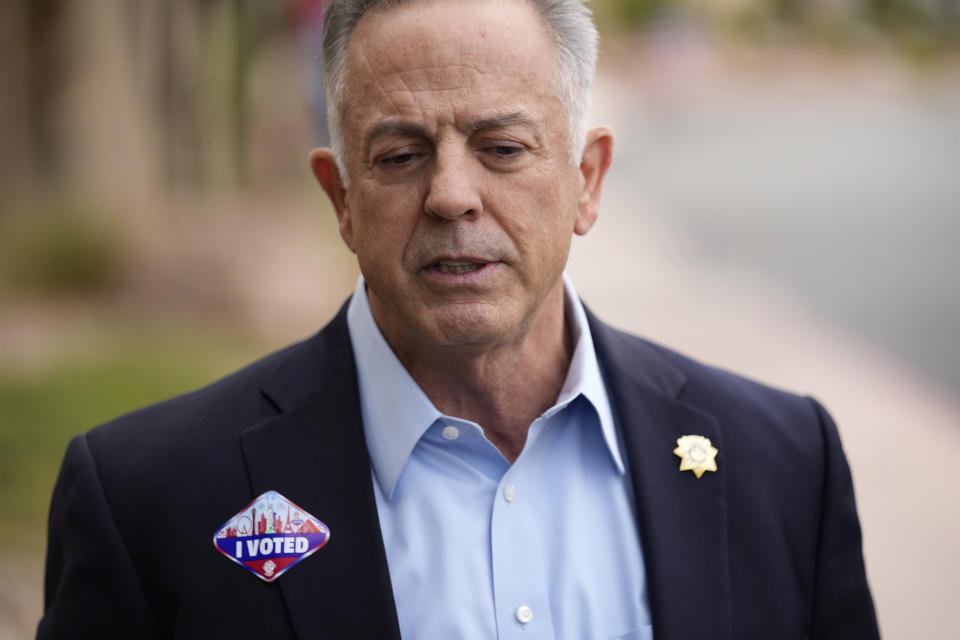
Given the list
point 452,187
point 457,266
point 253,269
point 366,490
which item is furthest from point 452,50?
point 253,269

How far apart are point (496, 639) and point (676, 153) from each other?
12542mm

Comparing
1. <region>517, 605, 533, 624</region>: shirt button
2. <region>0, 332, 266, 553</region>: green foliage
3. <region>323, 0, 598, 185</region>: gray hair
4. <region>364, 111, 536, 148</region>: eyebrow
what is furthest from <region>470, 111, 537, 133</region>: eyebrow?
<region>0, 332, 266, 553</region>: green foliage

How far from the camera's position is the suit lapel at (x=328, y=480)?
6.18 ft

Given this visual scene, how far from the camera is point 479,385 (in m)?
2.14

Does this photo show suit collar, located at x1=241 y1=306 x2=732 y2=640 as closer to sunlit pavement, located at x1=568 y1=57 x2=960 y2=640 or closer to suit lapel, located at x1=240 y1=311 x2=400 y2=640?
suit lapel, located at x1=240 y1=311 x2=400 y2=640

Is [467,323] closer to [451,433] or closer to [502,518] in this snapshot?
[451,433]

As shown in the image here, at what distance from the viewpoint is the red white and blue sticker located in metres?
1.93

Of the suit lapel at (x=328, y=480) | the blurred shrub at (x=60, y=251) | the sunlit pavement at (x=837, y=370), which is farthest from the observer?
the blurred shrub at (x=60, y=251)

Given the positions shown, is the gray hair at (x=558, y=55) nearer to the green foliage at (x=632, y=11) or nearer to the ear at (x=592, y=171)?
the ear at (x=592, y=171)

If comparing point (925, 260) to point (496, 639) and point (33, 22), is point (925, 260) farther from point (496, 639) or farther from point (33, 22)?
point (496, 639)

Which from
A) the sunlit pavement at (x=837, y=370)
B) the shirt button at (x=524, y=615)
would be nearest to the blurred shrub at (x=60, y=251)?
the sunlit pavement at (x=837, y=370)

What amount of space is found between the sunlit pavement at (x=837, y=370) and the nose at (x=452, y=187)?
322cm

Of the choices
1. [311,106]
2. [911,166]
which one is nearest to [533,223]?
[311,106]

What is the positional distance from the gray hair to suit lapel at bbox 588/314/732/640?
459 mm
